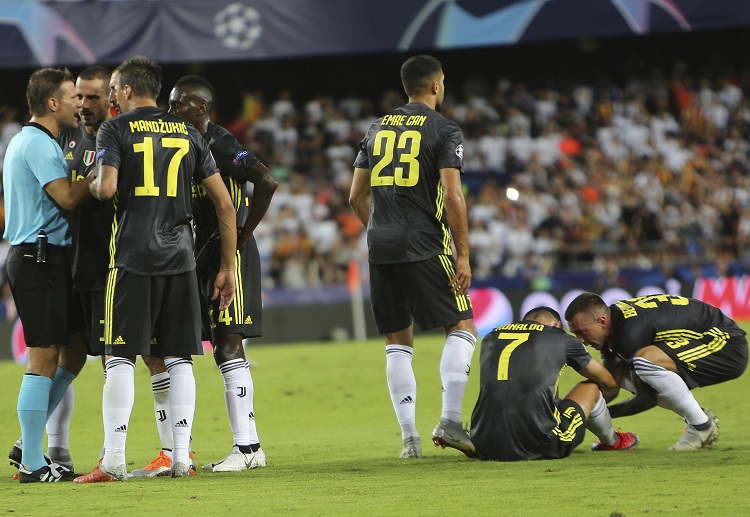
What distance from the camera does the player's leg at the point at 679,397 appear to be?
7.31 meters

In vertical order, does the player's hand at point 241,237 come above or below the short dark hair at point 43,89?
below

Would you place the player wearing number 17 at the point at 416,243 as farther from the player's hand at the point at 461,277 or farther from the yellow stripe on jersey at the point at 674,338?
the yellow stripe on jersey at the point at 674,338

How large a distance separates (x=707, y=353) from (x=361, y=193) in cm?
255

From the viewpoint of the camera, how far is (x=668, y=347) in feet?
24.6

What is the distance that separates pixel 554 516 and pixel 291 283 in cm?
1506

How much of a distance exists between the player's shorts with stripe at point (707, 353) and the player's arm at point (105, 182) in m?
3.65

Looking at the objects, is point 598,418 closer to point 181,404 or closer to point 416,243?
point 416,243

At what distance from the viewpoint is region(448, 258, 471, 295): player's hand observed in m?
7.20

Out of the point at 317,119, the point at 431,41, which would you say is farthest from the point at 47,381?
the point at 317,119

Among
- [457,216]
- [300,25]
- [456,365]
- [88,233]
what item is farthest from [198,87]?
[300,25]

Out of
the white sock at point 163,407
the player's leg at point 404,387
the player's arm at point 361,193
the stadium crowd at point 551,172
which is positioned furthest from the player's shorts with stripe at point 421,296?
the stadium crowd at point 551,172

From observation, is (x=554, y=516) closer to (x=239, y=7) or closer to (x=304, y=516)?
(x=304, y=516)

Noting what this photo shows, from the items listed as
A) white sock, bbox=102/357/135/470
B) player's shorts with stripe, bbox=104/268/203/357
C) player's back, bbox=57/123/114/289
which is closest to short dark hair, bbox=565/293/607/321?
player's shorts with stripe, bbox=104/268/203/357

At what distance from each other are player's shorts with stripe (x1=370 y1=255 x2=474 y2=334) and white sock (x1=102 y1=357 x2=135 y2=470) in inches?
68.0
